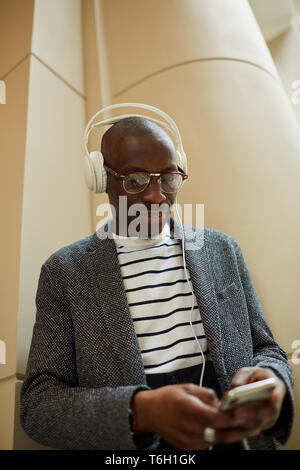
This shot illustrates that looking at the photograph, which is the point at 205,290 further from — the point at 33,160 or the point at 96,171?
the point at 33,160

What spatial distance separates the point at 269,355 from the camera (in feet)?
3.21

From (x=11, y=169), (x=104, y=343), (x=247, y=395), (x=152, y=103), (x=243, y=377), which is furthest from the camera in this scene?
(x=152, y=103)

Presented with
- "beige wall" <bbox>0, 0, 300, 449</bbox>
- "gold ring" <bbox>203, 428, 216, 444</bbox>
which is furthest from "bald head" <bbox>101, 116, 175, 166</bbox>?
"gold ring" <bbox>203, 428, 216, 444</bbox>

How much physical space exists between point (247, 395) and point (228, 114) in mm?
1161

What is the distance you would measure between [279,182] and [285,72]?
3.77 ft

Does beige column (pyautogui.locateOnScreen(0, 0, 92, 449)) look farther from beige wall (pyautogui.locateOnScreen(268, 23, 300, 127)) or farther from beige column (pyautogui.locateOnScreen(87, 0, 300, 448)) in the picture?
beige wall (pyautogui.locateOnScreen(268, 23, 300, 127))

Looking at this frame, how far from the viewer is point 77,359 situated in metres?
0.94

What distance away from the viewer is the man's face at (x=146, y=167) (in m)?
1.05

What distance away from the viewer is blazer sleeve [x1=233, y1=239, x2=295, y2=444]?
0.81m

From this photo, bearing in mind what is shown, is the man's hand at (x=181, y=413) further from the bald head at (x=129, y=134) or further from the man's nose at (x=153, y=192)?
the bald head at (x=129, y=134)

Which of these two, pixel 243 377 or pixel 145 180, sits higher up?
pixel 145 180

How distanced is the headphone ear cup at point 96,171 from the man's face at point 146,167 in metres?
0.03

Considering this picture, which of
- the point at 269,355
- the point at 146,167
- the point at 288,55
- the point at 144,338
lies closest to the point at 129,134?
the point at 146,167

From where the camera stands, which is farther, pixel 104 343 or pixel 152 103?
pixel 152 103
